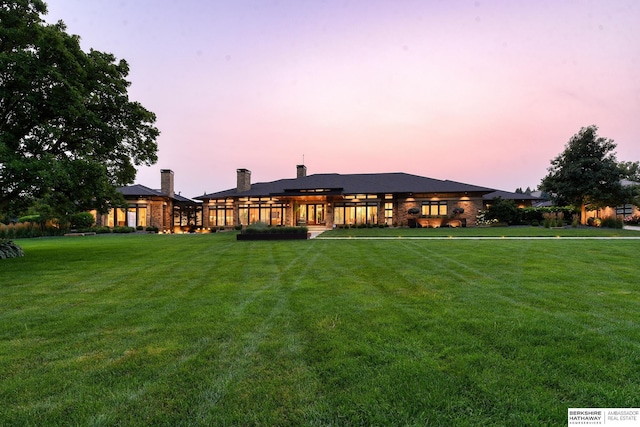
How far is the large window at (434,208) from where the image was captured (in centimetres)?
2939

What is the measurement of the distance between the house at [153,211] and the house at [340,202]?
225cm

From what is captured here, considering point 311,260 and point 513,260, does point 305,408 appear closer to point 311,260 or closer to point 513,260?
point 311,260

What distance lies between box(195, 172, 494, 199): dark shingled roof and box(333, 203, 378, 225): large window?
1537 mm

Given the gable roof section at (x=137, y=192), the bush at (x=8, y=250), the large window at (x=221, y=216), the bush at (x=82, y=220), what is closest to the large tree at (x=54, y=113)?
the bush at (x=8, y=250)

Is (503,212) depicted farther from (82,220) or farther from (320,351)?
(82,220)

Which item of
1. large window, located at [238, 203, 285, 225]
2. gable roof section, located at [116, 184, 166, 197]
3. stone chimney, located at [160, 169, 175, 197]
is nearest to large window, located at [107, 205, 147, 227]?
gable roof section, located at [116, 184, 166, 197]

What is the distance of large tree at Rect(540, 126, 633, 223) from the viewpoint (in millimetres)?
26359

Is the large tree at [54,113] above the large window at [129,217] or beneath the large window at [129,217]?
above

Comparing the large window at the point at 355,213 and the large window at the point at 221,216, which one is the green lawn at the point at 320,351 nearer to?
the large window at the point at 355,213

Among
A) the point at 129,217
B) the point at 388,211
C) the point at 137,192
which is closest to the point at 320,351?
the point at 388,211

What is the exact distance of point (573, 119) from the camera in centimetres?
3356

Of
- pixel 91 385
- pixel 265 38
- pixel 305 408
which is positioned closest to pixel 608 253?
pixel 305 408

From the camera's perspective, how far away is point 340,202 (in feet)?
100

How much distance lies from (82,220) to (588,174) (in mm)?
48719
